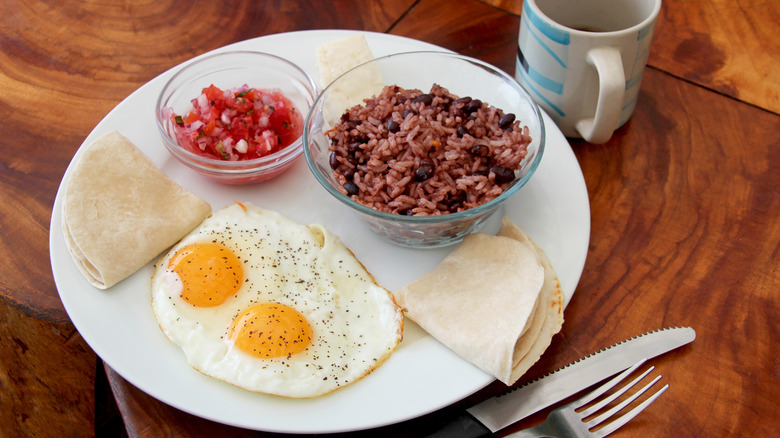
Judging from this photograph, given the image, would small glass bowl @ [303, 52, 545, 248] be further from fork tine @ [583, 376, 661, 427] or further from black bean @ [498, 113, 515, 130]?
fork tine @ [583, 376, 661, 427]

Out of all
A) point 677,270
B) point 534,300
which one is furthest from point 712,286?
point 534,300

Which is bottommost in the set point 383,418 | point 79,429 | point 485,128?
point 79,429

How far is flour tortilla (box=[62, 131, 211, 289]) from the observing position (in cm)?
233

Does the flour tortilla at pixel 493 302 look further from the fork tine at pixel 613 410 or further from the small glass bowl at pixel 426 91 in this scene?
the fork tine at pixel 613 410

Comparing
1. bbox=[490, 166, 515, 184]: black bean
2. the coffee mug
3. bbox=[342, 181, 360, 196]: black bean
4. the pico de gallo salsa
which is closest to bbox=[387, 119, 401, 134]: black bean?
bbox=[342, 181, 360, 196]: black bean

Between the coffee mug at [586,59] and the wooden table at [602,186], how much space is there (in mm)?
207

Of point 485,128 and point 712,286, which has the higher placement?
point 485,128

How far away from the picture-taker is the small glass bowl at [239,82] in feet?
8.67

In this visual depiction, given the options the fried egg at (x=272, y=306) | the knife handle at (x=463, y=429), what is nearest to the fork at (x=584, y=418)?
the knife handle at (x=463, y=429)

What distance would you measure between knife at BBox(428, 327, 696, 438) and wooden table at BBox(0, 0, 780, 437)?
6 cm

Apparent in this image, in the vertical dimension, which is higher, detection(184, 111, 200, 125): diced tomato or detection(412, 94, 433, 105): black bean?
detection(412, 94, 433, 105): black bean

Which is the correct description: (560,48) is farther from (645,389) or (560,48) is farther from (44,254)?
(44,254)

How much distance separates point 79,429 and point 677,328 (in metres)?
2.32

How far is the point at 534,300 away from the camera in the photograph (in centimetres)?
211
